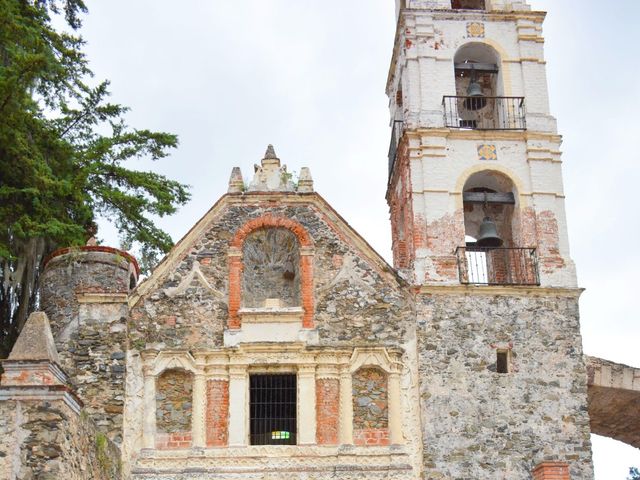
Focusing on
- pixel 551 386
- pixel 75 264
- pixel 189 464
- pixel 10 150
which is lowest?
pixel 189 464

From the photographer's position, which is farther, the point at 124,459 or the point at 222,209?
the point at 222,209

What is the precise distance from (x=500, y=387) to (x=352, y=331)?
268cm

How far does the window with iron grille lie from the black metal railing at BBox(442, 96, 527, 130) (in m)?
5.99

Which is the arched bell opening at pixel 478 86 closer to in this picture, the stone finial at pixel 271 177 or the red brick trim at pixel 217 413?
the stone finial at pixel 271 177

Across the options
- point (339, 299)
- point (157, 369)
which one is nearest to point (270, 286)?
point (339, 299)

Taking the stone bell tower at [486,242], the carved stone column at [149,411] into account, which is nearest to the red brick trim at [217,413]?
the carved stone column at [149,411]

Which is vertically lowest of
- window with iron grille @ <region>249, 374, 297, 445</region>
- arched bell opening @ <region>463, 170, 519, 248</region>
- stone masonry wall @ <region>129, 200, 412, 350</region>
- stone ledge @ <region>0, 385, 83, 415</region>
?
stone ledge @ <region>0, 385, 83, 415</region>

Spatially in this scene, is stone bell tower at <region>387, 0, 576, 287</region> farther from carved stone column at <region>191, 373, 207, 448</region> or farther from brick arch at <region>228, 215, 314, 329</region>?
carved stone column at <region>191, 373, 207, 448</region>

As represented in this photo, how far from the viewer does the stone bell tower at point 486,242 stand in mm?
17234

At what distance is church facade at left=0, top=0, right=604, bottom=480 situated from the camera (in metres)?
17.0

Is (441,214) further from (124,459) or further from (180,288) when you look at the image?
(124,459)

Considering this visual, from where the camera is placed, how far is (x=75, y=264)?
61.0ft

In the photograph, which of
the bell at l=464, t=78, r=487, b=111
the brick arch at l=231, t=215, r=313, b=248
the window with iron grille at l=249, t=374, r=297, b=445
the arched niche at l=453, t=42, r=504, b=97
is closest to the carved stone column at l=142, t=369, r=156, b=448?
the window with iron grille at l=249, t=374, r=297, b=445

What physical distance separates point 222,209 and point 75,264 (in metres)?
2.80
